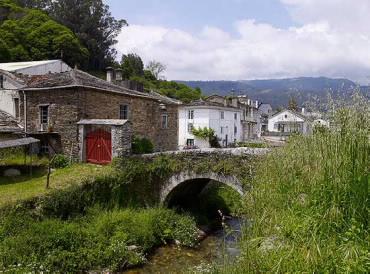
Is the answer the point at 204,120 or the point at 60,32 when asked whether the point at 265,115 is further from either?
the point at 60,32

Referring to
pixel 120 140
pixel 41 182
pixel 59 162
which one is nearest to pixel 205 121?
pixel 59 162

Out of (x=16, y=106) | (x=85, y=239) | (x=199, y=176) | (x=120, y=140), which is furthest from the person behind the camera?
(x=16, y=106)

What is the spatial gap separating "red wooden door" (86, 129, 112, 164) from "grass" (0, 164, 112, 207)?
1.93 feet

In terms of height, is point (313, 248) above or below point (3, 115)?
below

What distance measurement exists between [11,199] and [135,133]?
1114 centimetres

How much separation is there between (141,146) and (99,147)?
4.12 metres

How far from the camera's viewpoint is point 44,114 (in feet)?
67.9

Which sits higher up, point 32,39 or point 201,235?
point 32,39

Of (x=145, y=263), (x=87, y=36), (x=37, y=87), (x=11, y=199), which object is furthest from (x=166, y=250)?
(x=87, y=36)

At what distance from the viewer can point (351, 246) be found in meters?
4.81

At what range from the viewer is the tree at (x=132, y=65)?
62.0m

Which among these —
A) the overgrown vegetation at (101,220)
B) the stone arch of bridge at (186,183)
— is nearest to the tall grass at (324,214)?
the overgrown vegetation at (101,220)

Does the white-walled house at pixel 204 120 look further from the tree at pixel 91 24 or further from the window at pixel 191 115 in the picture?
the tree at pixel 91 24

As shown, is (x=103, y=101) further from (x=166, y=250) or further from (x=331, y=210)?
(x=331, y=210)
